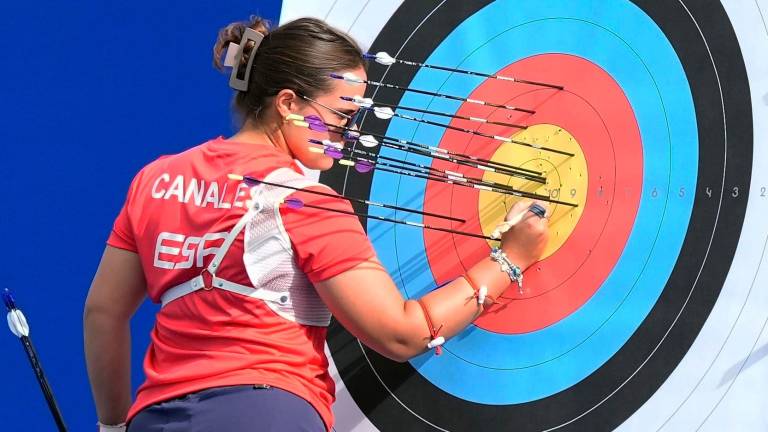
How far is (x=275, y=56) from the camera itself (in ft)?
4.51

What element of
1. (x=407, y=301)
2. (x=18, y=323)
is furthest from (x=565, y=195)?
(x=18, y=323)

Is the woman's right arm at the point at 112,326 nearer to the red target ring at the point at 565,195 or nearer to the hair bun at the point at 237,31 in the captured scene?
the hair bun at the point at 237,31

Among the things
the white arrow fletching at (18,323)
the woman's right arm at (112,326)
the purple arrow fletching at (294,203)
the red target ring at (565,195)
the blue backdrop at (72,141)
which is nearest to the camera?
the purple arrow fletching at (294,203)

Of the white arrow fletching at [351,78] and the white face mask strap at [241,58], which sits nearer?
the white arrow fletching at [351,78]

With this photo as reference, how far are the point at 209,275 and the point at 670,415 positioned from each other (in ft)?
1.86

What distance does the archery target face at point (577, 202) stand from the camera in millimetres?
1227

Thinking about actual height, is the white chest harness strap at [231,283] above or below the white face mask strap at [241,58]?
below

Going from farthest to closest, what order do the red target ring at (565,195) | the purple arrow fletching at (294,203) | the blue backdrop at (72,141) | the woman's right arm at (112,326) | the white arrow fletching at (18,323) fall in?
1. the blue backdrop at (72,141)
2. the white arrow fletching at (18,323)
3. the woman's right arm at (112,326)
4. the red target ring at (565,195)
5. the purple arrow fletching at (294,203)

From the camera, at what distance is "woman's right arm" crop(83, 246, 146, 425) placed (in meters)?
1.44

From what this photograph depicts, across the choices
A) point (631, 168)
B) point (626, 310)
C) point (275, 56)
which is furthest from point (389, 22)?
point (626, 310)

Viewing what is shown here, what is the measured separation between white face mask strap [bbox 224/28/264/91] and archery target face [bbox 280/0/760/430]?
0.33 m

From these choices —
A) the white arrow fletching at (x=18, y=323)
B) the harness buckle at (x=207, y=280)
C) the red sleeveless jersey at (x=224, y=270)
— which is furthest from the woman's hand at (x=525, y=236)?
the white arrow fletching at (x=18, y=323)

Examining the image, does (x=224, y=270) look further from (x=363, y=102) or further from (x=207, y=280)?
(x=363, y=102)

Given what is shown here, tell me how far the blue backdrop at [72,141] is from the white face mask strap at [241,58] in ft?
1.89
